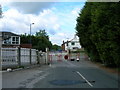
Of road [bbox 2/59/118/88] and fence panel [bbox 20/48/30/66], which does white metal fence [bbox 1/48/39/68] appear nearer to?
fence panel [bbox 20/48/30/66]

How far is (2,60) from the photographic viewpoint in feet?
95.4

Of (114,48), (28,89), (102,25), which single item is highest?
(102,25)

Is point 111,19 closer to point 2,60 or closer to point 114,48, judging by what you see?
point 114,48

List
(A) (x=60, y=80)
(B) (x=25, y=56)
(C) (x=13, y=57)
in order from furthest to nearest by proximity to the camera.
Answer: (B) (x=25, y=56) < (C) (x=13, y=57) < (A) (x=60, y=80)

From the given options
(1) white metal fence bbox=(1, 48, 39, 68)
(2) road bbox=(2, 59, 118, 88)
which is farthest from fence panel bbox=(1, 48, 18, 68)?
(2) road bbox=(2, 59, 118, 88)

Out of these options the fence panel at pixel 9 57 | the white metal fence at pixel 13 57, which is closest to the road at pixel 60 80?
the fence panel at pixel 9 57

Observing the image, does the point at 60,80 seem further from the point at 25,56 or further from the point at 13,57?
the point at 25,56

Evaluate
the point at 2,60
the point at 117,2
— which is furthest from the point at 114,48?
the point at 2,60

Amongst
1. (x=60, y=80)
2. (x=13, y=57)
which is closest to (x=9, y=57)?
(x=13, y=57)

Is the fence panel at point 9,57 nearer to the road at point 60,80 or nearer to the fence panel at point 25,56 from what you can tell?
the fence panel at point 25,56

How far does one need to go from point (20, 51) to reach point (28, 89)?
19523 mm

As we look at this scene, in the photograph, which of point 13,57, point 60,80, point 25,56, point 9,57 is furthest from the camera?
point 25,56

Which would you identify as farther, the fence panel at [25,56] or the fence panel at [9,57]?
the fence panel at [25,56]

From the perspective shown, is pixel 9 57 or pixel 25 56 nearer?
pixel 9 57
